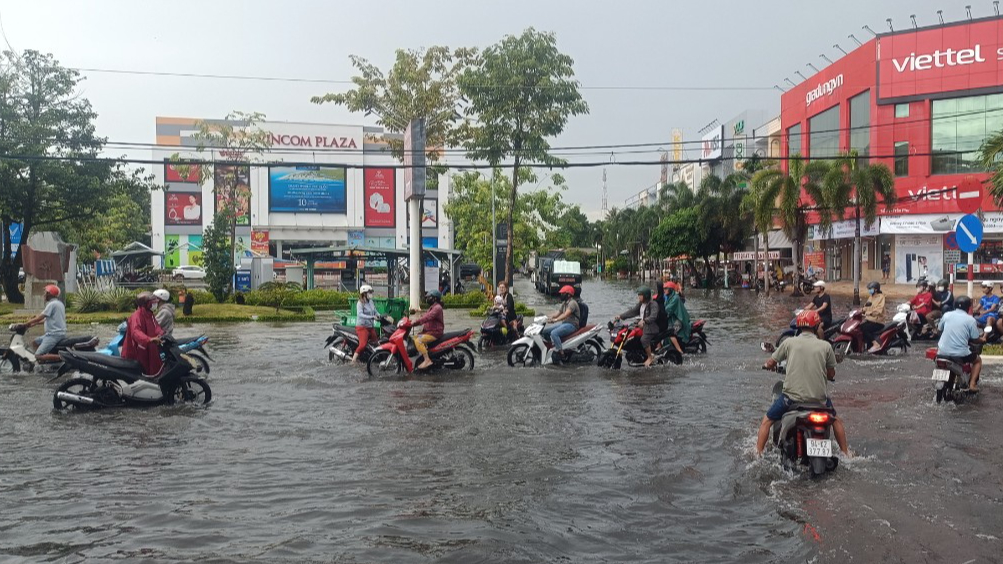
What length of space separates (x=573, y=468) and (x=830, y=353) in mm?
2466

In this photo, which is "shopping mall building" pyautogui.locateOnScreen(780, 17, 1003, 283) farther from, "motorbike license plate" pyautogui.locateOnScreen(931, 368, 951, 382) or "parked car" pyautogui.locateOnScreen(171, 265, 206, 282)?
"parked car" pyautogui.locateOnScreen(171, 265, 206, 282)

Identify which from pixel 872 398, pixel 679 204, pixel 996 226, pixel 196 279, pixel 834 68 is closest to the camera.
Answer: pixel 872 398

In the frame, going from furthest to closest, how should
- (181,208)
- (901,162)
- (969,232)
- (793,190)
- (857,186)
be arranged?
(181,208) < (901,162) < (793,190) < (857,186) < (969,232)

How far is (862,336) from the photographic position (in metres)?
17.2

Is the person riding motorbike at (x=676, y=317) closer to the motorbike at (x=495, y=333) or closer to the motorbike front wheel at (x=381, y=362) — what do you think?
the motorbike at (x=495, y=333)

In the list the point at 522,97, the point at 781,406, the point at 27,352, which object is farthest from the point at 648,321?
the point at 522,97

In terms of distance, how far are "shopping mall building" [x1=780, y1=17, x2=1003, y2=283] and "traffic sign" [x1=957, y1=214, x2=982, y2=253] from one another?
29.0m

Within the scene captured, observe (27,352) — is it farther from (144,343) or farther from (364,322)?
(364,322)

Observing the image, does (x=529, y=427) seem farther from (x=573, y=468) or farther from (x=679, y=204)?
(x=679, y=204)

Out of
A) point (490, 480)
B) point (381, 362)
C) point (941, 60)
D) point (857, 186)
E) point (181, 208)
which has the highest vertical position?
point (941, 60)

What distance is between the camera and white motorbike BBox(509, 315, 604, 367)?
1562 cm

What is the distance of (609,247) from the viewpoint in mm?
122250

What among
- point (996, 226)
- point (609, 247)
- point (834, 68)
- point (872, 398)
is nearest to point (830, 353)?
point (872, 398)

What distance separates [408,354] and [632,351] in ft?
12.9
